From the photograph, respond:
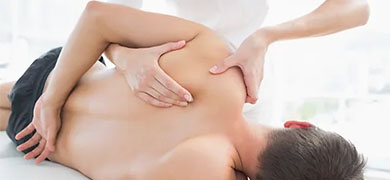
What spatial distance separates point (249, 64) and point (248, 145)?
0.21 m

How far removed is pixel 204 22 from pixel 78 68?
447mm

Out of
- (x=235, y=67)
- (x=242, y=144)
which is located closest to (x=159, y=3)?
(x=235, y=67)

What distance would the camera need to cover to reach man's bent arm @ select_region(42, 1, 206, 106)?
1403mm

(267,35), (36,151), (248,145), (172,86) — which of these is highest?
(267,35)

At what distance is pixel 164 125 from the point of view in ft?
4.08

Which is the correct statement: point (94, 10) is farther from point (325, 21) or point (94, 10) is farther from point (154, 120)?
point (325, 21)

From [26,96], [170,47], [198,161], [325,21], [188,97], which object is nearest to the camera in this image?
[198,161]

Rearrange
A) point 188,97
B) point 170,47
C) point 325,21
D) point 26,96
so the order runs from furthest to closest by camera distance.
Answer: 1. point 26,96
2. point 325,21
3. point 170,47
4. point 188,97

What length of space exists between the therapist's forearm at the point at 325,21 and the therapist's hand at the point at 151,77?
11.1 inches

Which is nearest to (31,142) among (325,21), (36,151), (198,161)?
(36,151)

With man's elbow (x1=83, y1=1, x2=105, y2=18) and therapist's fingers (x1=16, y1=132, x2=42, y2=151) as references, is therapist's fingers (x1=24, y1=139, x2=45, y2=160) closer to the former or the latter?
therapist's fingers (x1=16, y1=132, x2=42, y2=151)

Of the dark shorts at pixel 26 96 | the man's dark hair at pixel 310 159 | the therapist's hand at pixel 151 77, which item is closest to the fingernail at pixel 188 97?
the therapist's hand at pixel 151 77

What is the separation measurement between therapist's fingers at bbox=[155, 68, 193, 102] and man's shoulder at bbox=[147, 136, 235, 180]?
112 mm

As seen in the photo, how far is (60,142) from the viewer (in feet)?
4.76
